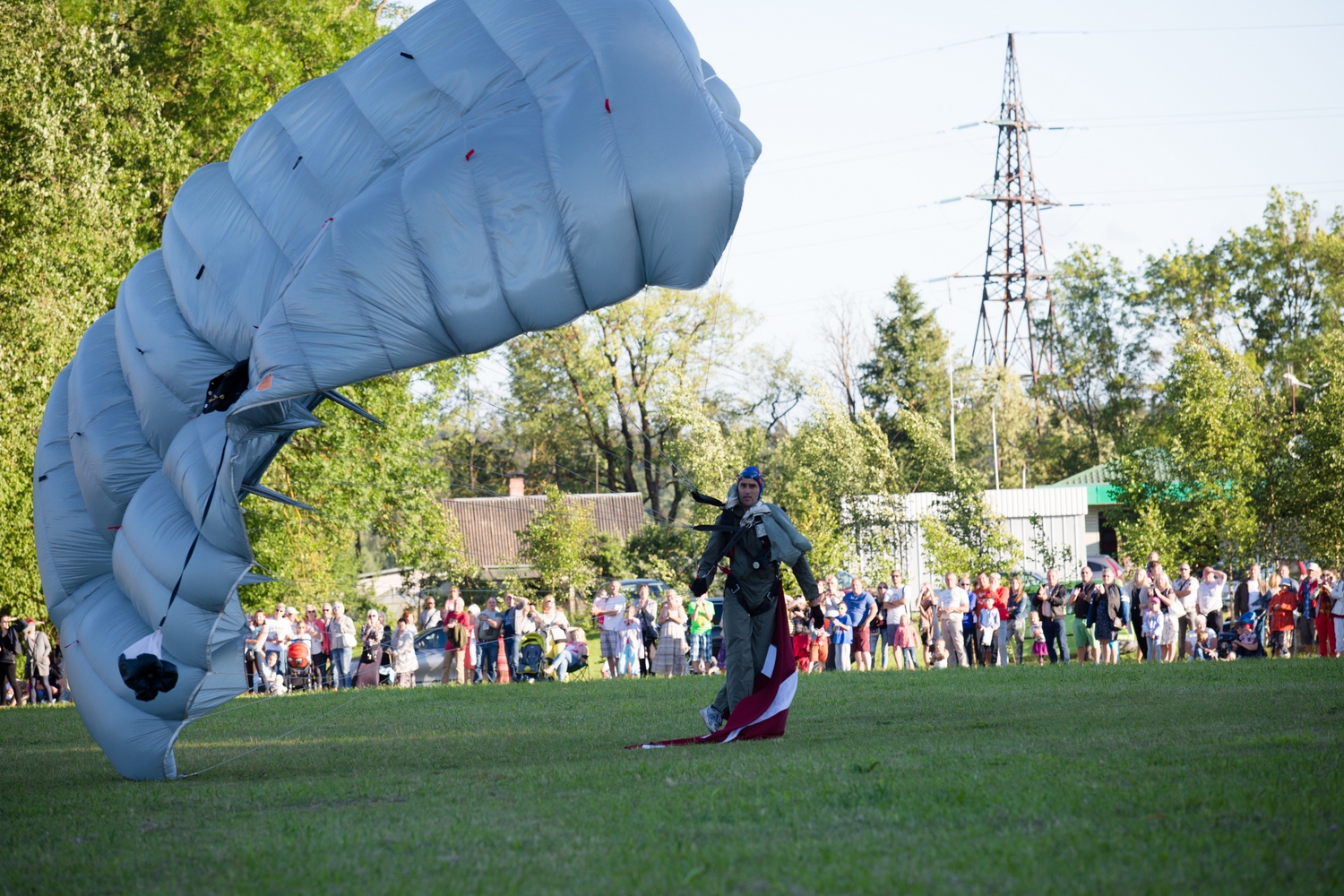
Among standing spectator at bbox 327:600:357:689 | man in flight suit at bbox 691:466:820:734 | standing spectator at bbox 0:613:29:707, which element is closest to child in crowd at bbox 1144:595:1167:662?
man in flight suit at bbox 691:466:820:734

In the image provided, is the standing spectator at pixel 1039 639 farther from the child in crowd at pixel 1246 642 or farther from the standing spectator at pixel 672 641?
the standing spectator at pixel 672 641

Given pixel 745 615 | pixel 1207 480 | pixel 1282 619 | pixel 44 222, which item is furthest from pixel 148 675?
pixel 1207 480

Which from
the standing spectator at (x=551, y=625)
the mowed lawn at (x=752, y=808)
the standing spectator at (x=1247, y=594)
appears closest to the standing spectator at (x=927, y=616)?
the standing spectator at (x=1247, y=594)

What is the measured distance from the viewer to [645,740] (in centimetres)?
896

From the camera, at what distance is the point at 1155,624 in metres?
17.2

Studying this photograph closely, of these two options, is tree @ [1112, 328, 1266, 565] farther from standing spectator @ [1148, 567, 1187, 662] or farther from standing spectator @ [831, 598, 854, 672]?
standing spectator @ [831, 598, 854, 672]

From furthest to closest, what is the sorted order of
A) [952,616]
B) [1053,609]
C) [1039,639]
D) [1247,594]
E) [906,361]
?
[906,361] → [952,616] → [1247,594] → [1039,639] → [1053,609]

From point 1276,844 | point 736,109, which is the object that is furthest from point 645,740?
point 1276,844

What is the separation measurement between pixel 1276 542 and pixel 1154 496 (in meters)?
3.14

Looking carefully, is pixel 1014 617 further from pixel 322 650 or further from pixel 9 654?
pixel 9 654

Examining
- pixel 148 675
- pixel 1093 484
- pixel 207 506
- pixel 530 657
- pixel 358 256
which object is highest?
pixel 1093 484

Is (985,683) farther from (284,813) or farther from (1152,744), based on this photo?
(284,813)

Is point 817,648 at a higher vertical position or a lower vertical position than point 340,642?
lower

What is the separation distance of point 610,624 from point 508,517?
36.5 meters
